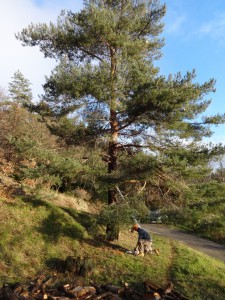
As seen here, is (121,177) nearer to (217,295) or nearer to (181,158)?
(181,158)

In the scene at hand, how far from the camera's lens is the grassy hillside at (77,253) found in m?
10.5

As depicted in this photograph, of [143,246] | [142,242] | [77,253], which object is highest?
[142,242]

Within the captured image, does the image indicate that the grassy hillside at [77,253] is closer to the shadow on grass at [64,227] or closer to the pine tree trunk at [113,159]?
the shadow on grass at [64,227]

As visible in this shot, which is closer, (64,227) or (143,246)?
(143,246)

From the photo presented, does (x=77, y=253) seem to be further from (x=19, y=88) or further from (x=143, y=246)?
(x=19, y=88)

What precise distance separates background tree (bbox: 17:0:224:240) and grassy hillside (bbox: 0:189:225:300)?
4.32 ft

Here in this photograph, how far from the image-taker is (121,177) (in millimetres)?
11836

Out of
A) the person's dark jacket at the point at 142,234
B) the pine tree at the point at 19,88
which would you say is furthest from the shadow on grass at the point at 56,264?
the pine tree at the point at 19,88

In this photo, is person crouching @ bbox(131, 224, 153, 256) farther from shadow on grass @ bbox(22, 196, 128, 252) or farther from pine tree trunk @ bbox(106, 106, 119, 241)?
pine tree trunk @ bbox(106, 106, 119, 241)

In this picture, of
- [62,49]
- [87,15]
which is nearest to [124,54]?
[87,15]

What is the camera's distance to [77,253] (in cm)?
1213

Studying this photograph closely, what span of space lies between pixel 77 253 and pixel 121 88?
261 inches

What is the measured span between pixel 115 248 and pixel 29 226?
3705 millimetres

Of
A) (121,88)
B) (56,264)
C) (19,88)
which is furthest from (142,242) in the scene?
(19,88)
